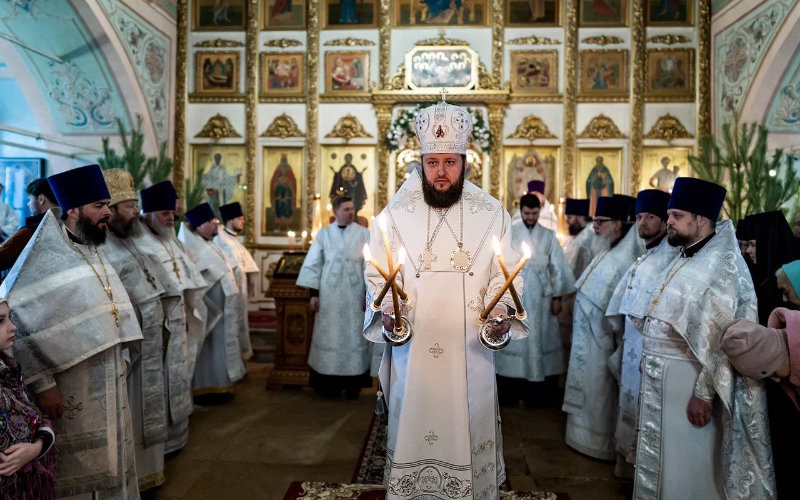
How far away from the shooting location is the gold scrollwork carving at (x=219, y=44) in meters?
11.1

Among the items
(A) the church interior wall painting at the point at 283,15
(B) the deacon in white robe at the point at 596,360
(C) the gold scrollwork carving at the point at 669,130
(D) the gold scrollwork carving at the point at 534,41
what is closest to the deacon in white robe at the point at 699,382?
(B) the deacon in white robe at the point at 596,360

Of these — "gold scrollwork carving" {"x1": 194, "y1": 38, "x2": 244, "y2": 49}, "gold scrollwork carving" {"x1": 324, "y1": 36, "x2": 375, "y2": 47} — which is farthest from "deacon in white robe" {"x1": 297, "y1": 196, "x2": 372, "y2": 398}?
"gold scrollwork carving" {"x1": 194, "y1": 38, "x2": 244, "y2": 49}

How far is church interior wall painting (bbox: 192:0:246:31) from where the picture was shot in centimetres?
1112

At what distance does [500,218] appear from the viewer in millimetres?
2852

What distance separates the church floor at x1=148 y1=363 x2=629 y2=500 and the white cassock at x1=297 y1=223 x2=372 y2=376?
1.30 ft

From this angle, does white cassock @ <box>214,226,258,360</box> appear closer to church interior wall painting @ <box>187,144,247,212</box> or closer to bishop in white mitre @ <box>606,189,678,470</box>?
church interior wall painting @ <box>187,144,247,212</box>

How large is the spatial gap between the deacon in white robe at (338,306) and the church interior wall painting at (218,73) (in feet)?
20.7

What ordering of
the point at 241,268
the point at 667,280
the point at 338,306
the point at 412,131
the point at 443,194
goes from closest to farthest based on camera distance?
the point at 443,194, the point at 667,280, the point at 338,306, the point at 241,268, the point at 412,131

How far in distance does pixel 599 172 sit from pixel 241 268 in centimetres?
674

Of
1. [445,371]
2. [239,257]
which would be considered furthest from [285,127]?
[445,371]

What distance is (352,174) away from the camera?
10.9m

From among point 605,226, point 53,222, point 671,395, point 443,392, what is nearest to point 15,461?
point 53,222

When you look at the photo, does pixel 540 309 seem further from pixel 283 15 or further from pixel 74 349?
pixel 283 15

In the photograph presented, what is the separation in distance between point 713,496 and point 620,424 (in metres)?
0.94
